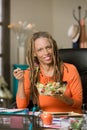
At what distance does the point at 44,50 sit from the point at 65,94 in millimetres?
328

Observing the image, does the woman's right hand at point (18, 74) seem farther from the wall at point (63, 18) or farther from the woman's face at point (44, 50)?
the wall at point (63, 18)

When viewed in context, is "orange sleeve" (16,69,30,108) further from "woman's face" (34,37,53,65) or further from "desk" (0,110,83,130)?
"desk" (0,110,83,130)

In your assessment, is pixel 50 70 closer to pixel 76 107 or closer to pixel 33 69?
pixel 33 69

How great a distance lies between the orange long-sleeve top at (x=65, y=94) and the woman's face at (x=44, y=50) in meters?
0.13

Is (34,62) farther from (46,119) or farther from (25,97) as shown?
(46,119)

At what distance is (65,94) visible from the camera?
6.03ft

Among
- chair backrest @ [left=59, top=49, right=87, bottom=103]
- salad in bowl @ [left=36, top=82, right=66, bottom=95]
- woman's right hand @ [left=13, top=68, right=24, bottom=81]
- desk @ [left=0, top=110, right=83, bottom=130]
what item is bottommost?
desk @ [left=0, top=110, right=83, bottom=130]

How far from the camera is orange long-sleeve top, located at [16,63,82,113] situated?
1.83 meters

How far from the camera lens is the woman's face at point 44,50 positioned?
6.05ft

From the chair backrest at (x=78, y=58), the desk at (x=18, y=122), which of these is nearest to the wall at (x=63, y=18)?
the chair backrest at (x=78, y=58)

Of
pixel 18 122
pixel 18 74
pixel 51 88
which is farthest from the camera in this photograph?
pixel 18 74

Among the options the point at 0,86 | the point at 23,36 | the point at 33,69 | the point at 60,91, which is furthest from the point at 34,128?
the point at 23,36

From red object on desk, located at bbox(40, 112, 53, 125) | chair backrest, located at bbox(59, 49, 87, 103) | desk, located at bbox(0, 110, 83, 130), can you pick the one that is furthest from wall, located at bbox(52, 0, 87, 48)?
desk, located at bbox(0, 110, 83, 130)

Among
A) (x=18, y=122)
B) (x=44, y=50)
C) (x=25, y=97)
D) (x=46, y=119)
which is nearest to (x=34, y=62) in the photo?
(x=44, y=50)
